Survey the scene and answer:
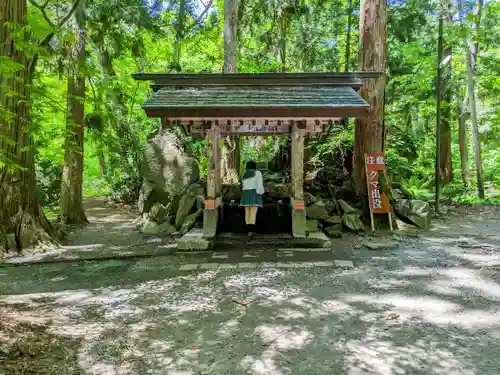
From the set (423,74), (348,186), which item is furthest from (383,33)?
(423,74)

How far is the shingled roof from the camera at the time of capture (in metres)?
7.33

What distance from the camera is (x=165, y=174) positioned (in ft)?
36.3

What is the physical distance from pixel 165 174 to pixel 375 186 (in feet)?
18.3

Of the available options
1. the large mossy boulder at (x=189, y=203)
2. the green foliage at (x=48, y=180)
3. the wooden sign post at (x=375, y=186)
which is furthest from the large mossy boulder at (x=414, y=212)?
the green foliage at (x=48, y=180)

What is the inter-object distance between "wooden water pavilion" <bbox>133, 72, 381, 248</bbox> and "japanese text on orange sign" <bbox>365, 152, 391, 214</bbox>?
1.58m

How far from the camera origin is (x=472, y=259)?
22.4 feet

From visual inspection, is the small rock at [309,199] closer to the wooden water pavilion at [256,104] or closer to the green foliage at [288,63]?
the wooden water pavilion at [256,104]

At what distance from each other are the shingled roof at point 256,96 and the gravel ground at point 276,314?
2.77m

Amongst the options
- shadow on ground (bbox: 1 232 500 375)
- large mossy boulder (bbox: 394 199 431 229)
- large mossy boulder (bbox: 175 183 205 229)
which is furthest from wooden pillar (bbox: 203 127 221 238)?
large mossy boulder (bbox: 394 199 431 229)

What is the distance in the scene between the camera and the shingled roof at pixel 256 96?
24.1 ft

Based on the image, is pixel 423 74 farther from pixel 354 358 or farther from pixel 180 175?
pixel 354 358

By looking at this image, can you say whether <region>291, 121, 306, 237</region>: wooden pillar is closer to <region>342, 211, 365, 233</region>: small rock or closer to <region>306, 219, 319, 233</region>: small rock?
<region>306, 219, 319, 233</region>: small rock

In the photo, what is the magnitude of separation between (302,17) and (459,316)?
537 inches

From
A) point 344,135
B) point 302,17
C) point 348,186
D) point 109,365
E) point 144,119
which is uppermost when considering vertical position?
point 302,17
